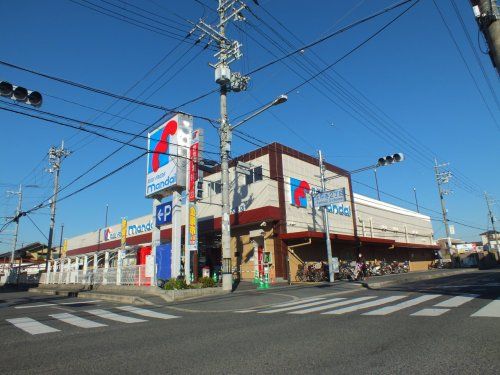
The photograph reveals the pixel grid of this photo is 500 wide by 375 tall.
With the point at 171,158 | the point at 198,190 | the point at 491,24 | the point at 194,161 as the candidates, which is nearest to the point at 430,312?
the point at 491,24

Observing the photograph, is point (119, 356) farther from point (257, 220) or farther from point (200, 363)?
point (257, 220)

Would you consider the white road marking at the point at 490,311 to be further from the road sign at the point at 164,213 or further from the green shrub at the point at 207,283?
the road sign at the point at 164,213

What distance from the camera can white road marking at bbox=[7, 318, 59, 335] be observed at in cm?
879

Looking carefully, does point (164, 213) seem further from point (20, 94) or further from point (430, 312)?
point (430, 312)

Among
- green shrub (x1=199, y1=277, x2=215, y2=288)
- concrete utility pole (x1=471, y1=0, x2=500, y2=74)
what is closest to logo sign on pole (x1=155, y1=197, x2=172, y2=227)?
green shrub (x1=199, y1=277, x2=215, y2=288)

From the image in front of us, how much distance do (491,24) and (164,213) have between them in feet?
56.4

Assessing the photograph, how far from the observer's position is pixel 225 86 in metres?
19.5

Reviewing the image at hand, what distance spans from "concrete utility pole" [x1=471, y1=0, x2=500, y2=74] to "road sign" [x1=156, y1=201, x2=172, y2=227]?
16402 mm

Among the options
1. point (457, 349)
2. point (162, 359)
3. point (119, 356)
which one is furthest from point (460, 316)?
point (119, 356)

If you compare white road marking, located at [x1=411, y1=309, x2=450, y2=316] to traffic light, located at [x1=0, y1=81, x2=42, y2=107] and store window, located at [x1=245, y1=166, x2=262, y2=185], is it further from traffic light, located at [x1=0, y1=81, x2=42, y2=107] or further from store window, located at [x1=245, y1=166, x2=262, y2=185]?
store window, located at [x1=245, y1=166, x2=262, y2=185]

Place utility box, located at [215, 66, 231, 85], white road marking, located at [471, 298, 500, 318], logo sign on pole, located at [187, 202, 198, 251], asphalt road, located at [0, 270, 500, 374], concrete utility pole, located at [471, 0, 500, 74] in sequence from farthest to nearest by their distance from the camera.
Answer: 1. logo sign on pole, located at [187, 202, 198, 251]
2. utility box, located at [215, 66, 231, 85]
3. concrete utility pole, located at [471, 0, 500, 74]
4. white road marking, located at [471, 298, 500, 318]
5. asphalt road, located at [0, 270, 500, 374]

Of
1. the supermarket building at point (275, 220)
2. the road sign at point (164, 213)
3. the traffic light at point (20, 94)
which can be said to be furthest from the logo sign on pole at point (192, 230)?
the traffic light at point (20, 94)

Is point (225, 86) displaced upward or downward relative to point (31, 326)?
upward

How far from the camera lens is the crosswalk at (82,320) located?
934cm
